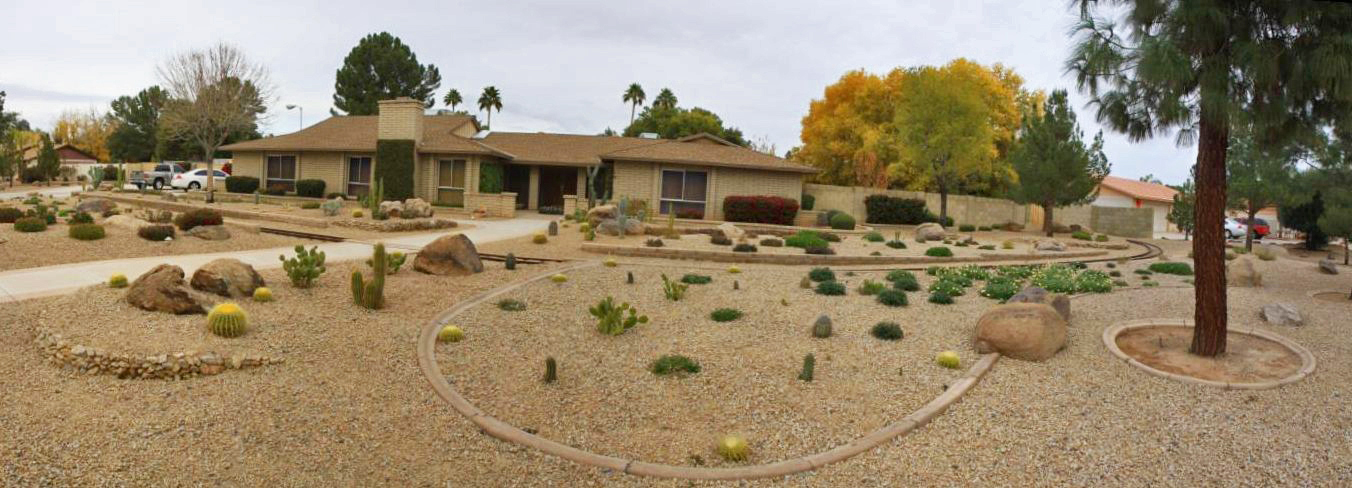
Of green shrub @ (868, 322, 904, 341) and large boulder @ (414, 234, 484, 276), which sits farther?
large boulder @ (414, 234, 484, 276)

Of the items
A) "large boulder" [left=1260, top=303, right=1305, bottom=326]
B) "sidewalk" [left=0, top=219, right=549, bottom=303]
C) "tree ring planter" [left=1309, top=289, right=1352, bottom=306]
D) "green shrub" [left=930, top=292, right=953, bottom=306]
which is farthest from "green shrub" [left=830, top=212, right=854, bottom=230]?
"large boulder" [left=1260, top=303, right=1305, bottom=326]

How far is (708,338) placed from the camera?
9531 millimetres

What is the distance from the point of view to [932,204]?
3338 cm

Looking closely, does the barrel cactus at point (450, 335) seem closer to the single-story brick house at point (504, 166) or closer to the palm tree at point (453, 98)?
the single-story brick house at point (504, 166)

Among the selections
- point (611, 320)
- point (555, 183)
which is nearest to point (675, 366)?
point (611, 320)

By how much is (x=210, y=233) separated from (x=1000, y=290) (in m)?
16.1

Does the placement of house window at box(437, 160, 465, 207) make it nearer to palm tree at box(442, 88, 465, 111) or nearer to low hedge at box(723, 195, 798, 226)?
low hedge at box(723, 195, 798, 226)

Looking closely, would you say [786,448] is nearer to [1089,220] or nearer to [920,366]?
[920,366]

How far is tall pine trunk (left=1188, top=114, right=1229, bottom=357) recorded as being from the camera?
8469 millimetres

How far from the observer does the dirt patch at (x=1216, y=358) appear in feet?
26.9

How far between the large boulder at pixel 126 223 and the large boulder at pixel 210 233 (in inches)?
36.2

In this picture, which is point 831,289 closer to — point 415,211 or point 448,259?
point 448,259

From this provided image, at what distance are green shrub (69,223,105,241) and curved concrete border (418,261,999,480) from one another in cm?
1083

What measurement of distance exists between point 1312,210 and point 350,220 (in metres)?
33.4
